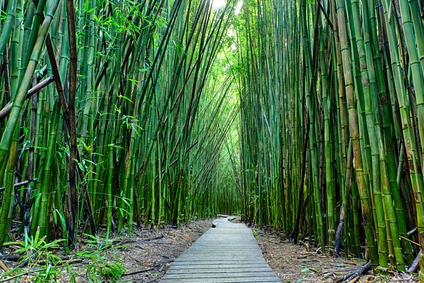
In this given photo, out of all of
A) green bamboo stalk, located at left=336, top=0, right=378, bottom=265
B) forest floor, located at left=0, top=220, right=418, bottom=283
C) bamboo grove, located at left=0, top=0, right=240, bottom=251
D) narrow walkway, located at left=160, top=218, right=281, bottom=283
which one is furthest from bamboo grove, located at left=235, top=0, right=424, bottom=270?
bamboo grove, located at left=0, top=0, right=240, bottom=251

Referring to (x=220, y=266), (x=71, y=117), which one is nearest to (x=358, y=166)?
(x=220, y=266)

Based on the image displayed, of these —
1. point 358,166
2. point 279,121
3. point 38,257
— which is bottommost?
point 38,257

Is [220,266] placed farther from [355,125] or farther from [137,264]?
[355,125]

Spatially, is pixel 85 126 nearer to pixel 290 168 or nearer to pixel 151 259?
pixel 151 259

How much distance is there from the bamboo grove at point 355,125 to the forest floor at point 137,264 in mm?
115

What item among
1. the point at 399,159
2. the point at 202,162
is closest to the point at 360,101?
the point at 399,159

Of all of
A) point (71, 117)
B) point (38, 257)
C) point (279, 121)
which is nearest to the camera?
point (38, 257)

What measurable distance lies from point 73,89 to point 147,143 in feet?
4.89

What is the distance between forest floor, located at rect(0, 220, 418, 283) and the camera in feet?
3.35

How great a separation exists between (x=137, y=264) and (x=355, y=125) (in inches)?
48.3

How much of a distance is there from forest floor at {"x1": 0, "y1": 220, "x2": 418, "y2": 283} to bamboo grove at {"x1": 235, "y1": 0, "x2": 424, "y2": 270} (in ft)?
0.38

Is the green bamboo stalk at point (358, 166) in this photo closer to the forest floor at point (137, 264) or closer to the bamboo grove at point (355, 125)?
the bamboo grove at point (355, 125)

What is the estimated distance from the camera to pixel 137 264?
161 cm

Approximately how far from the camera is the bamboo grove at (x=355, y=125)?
3.53 ft
